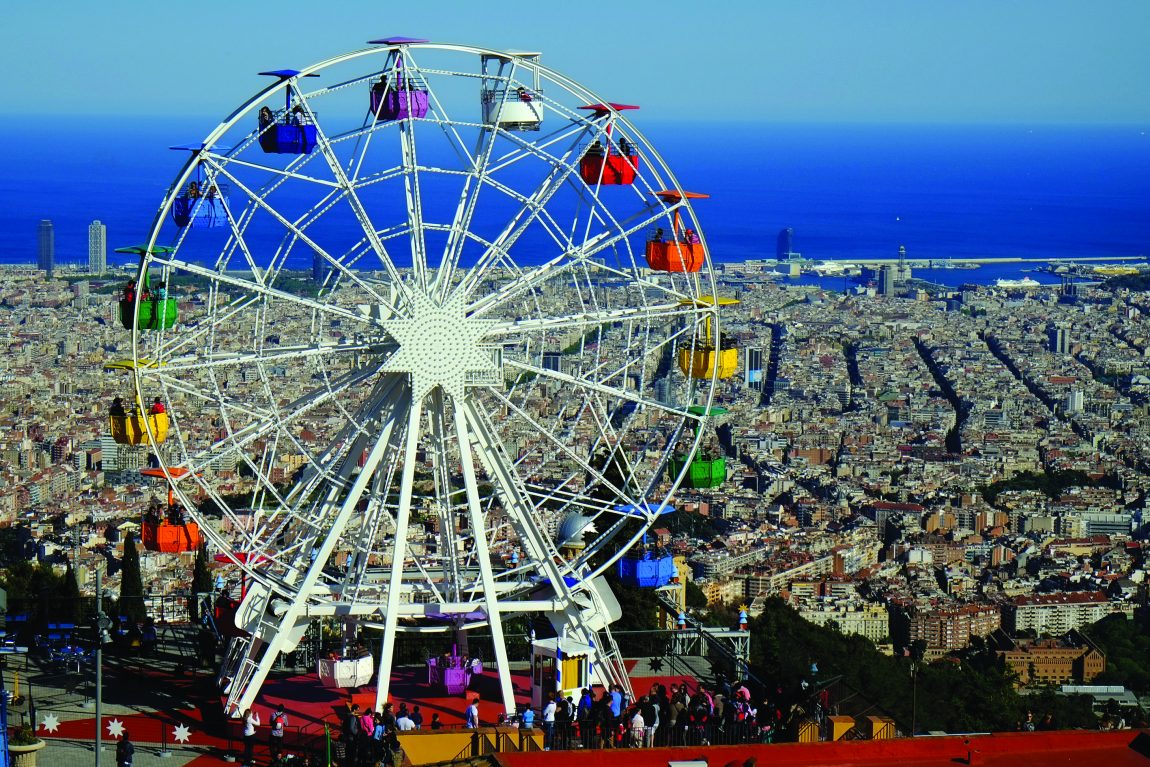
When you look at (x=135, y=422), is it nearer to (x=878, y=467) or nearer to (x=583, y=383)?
(x=583, y=383)

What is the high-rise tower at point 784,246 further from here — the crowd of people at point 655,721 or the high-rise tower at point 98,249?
the crowd of people at point 655,721

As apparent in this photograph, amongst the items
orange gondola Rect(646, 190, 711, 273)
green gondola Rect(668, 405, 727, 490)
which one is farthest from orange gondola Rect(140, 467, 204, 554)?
orange gondola Rect(646, 190, 711, 273)

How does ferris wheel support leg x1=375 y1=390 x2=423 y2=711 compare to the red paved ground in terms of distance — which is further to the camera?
ferris wheel support leg x1=375 y1=390 x2=423 y2=711

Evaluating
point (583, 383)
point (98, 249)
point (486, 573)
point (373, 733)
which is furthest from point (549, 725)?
point (98, 249)

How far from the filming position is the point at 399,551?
1748cm

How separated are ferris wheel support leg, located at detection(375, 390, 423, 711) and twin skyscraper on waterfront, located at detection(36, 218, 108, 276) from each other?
3862 inches

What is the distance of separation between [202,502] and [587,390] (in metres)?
30.3

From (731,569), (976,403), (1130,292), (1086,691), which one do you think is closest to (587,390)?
(1086,691)

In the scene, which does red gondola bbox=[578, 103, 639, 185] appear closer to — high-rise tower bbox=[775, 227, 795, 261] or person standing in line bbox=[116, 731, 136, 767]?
person standing in line bbox=[116, 731, 136, 767]

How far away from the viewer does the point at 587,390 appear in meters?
18.6

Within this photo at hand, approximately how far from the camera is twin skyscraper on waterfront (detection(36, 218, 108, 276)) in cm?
A: 11294

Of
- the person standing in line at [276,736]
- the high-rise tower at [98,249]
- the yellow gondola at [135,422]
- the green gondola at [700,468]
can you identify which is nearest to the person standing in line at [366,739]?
the person standing in line at [276,736]

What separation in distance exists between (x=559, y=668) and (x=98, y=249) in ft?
327

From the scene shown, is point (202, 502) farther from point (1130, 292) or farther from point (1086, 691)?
point (1130, 292)
